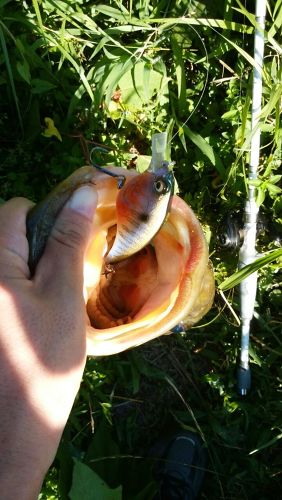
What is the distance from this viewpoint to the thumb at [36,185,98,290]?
170 centimetres

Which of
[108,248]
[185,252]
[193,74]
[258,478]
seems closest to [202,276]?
[185,252]

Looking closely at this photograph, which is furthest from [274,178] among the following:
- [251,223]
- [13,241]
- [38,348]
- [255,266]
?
[38,348]

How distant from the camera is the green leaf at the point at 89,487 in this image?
2.70 m

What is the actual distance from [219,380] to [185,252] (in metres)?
1.45

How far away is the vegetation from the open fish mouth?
2.24 ft

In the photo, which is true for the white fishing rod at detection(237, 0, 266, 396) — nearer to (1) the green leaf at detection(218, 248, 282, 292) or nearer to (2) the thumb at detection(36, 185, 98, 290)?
(1) the green leaf at detection(218, 248, 282, 292)

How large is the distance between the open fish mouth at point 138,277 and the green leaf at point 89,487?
97 cm

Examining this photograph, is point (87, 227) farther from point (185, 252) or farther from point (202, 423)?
point (202, 423)

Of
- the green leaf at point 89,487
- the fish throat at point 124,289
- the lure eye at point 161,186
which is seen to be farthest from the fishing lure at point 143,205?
the green leaf at point 89,487

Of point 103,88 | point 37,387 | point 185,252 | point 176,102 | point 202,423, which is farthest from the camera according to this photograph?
point 202,423

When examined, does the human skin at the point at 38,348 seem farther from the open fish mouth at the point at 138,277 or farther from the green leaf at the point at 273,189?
the green leaf at the point at 273,189

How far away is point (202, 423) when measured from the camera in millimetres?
3217

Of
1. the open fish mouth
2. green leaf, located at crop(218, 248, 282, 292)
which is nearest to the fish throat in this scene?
the open fish mouth

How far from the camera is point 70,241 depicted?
5.76 ft
